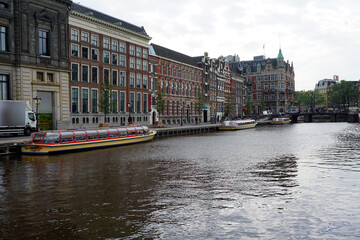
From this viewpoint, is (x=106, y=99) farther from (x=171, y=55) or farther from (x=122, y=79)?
(x=171, y=55)

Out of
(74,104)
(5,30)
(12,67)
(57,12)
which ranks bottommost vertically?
(74,104)

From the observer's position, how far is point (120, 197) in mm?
14828

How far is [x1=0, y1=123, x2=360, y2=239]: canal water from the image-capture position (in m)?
10.8

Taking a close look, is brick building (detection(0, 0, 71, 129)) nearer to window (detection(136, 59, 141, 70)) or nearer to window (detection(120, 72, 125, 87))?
window (detection(120, 72, 125, 87))

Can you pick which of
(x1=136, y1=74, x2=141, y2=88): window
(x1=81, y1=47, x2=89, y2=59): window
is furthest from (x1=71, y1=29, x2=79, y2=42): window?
(x1=136, y1=74, x2=141, y2=88): window

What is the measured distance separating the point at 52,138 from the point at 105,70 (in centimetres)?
3079

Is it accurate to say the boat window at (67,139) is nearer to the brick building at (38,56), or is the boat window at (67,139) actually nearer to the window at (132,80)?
the brick building at (38,56)

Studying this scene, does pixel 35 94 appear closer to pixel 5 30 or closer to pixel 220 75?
pixel 5 30

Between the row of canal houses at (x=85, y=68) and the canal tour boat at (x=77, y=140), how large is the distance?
1233 centimetres

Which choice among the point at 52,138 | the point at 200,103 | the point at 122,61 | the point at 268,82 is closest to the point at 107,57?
the point at 122,61

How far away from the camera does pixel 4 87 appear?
1608 inches

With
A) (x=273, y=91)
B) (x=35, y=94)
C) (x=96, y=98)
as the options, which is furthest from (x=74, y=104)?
(x=273, y=91)

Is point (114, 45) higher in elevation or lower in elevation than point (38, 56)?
higher

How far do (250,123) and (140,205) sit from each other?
7449 centimetres
